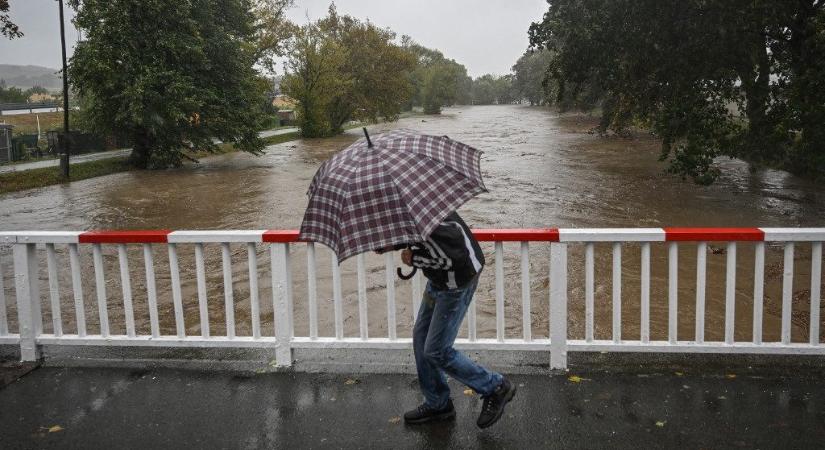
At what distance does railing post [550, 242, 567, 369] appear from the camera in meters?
4.99

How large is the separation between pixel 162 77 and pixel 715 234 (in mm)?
26202

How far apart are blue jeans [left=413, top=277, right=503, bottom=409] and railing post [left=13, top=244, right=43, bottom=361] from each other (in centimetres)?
322

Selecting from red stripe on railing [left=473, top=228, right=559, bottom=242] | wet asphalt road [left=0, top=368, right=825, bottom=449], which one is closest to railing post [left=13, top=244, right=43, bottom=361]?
wet asphalt road [left=0, top=368, right=825, bottom=449]

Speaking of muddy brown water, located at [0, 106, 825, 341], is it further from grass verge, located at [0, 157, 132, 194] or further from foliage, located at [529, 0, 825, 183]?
foliage, located at [529, 0, 825, 183]

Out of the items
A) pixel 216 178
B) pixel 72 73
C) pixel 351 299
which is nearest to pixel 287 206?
pixel 216 178

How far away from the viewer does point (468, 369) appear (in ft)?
13.8

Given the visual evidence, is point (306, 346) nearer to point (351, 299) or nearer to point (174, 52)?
point (351, 299)

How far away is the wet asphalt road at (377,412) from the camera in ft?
13.4

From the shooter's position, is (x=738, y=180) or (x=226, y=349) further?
(x=738, y=180)

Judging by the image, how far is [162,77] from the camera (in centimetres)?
2736

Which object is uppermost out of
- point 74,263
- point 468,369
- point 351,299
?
point 74,263

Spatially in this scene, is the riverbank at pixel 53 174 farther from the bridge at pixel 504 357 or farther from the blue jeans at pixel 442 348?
the blue jeans at pixel 442 348

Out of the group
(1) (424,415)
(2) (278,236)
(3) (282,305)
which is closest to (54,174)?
(3) (282,305)

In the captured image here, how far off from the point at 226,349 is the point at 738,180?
2209 centimetres
